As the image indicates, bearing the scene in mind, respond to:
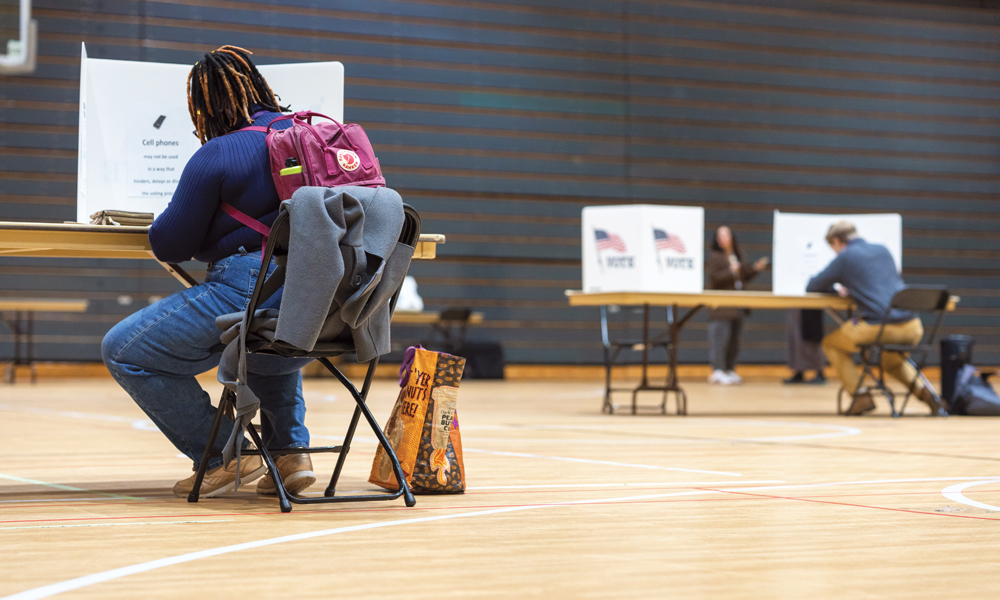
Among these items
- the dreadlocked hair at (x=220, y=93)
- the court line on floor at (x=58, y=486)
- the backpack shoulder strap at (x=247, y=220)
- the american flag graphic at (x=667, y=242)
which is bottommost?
the court line on floor at (x=58, y=486)

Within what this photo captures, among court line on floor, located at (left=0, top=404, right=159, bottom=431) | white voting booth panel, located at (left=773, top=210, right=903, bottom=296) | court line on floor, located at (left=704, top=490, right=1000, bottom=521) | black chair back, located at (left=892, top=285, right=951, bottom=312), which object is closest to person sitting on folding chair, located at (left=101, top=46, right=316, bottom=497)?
court line on floor, located at (left=704, top=490, right=1000, bottom=521)

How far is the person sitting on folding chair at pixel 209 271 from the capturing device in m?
2.45

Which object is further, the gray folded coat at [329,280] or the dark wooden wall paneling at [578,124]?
the dark wooden wall paneling at [578,124]

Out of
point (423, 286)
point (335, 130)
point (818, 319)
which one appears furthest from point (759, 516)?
point (423, 286)

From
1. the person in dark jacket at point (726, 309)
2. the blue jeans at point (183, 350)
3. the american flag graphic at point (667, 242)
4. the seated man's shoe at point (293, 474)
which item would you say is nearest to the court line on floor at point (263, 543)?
the seated man's shoe at point (293, 474)

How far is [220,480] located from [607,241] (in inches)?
168

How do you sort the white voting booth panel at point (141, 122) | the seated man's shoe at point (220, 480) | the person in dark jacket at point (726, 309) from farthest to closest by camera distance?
the person in dark jacket at point (726, 309) → the white voting booth panel at point (141, 122) → the seated man's shoe at point (220, 480)

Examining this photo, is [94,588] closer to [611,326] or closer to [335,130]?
[335,130]

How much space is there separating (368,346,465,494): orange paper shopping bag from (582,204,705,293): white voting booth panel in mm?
3674

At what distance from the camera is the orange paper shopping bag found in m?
2.68

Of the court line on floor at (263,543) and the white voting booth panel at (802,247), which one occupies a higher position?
the white voting booth panel at (802,247)

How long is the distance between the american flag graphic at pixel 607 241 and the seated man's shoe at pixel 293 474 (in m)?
3.99

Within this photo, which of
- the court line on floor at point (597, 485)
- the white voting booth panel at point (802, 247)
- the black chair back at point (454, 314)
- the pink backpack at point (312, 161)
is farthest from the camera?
the black chair back at point (454, 314)

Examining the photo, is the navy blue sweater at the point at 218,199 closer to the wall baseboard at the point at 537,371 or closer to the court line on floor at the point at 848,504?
the court line on floor at the point at 848,504
